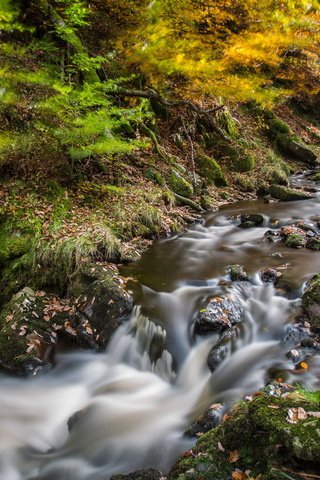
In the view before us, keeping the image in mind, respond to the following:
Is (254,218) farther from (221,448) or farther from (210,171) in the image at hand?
(221,448)

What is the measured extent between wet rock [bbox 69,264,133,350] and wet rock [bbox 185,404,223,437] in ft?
5.80

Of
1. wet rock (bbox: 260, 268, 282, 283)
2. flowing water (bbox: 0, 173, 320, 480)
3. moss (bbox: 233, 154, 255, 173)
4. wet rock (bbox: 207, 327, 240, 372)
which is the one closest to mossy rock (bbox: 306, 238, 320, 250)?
flowing water (bbox: 0, 173, 320, 480)

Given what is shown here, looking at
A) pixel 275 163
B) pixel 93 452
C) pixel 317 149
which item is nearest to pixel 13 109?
pixel 93 452

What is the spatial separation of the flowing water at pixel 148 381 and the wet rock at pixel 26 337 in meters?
0.15

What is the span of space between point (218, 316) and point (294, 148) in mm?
12848

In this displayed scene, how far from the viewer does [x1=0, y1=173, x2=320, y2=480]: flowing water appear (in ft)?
12.1

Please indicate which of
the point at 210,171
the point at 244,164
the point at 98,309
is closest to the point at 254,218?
the point at 210,171

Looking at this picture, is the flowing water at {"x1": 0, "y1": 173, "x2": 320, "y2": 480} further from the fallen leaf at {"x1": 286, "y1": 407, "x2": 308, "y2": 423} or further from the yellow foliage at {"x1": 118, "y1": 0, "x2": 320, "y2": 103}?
the yellow foliage at {"x1": 118, "y1": 0, "x2": 320, "y2": 103}

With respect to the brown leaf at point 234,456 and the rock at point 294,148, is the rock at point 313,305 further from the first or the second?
the rock at point 294,148

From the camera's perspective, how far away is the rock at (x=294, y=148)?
52.3ft

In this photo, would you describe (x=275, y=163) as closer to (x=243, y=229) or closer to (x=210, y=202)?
(x=210, y=202)

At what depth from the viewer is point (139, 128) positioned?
10.1 meters

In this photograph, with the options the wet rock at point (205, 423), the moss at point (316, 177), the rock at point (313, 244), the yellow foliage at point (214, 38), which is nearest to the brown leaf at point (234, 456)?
the wet rock at point (205, 423)

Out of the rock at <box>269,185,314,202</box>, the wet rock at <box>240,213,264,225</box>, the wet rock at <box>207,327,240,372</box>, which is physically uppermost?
the wet rock at <box>207,327,240,372</box>
